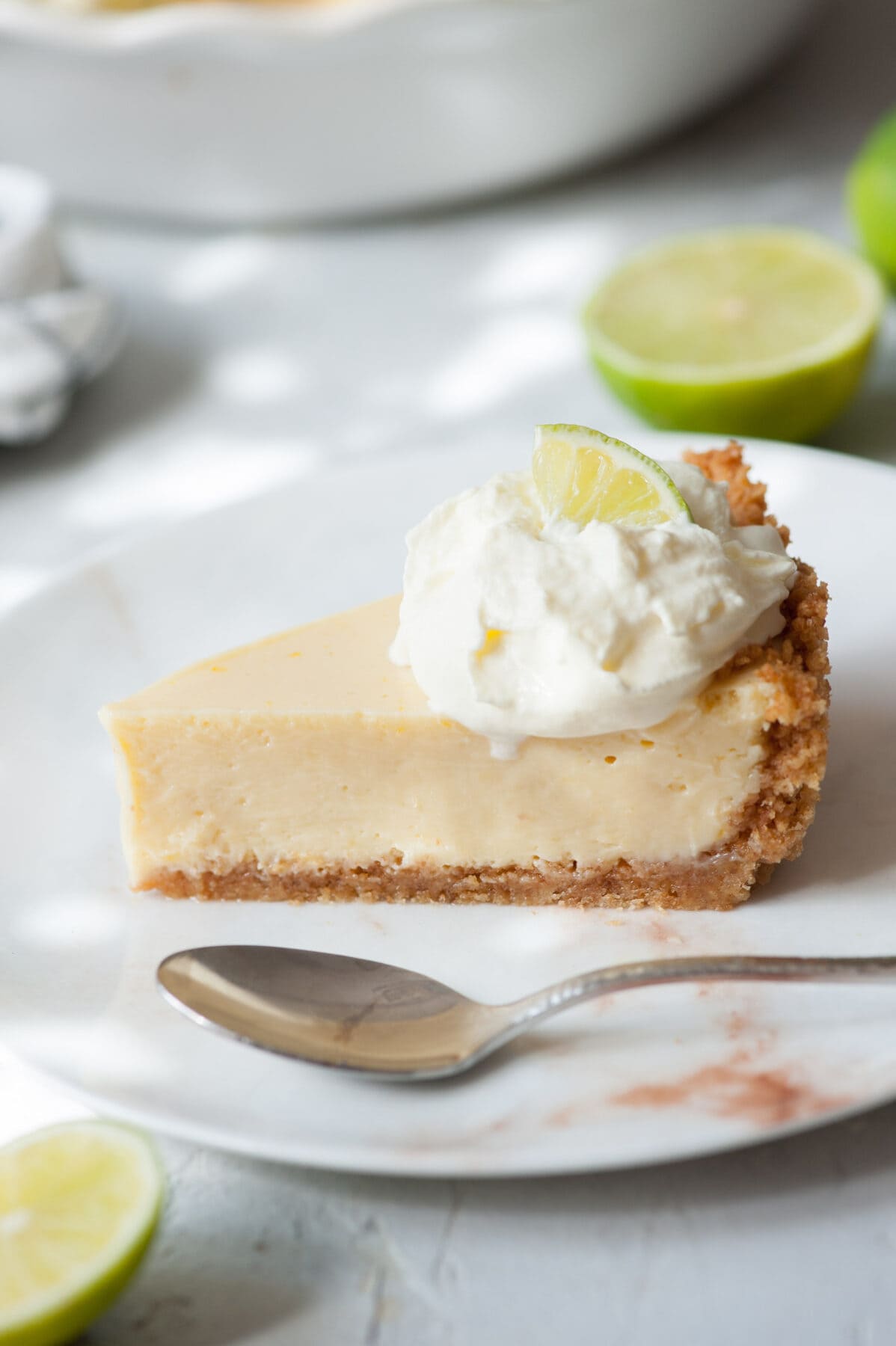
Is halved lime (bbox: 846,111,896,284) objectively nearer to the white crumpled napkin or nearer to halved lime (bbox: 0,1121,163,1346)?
the white crumpled napkin

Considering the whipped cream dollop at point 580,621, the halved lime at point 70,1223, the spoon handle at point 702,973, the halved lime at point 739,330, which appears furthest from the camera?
the halved lime at point 739,330

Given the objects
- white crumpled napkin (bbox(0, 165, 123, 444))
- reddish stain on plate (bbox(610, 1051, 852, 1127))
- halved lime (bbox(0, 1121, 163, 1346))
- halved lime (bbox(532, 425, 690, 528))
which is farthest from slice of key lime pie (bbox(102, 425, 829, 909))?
white crumpled napkin (bbox(0, 165, 123, 444))

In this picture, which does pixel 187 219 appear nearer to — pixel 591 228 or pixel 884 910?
pixel 591 228

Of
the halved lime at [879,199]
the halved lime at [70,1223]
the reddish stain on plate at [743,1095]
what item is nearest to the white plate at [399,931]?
the reddish stain on plate at [743,1095]

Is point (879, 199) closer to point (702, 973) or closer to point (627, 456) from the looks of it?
point (627, 456)

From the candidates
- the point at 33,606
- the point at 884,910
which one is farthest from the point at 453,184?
the point at 884,910

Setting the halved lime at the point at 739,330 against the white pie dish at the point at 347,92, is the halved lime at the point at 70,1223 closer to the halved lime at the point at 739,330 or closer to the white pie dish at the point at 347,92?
the halved lime at the point at 739,330

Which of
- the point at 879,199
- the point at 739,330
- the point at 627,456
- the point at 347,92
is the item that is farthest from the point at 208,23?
the point at 627,456
